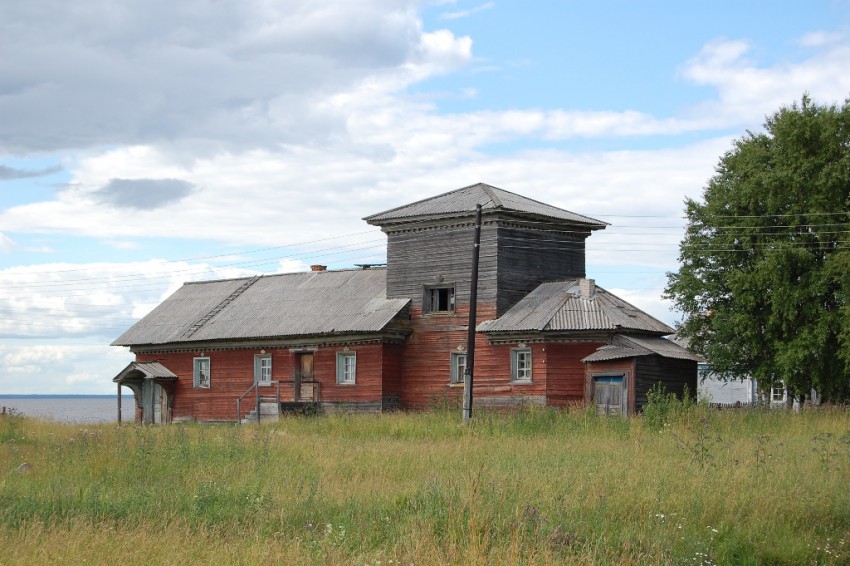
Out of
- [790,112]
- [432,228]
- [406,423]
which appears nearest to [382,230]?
[432,228]

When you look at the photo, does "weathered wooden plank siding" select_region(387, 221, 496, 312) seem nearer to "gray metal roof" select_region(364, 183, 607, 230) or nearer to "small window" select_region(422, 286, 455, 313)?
"small window" select_region(422, 286, 455, 313)

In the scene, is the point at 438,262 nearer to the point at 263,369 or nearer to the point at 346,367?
the point at 346,367

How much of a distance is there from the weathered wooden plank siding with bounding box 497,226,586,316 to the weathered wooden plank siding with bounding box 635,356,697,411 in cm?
620

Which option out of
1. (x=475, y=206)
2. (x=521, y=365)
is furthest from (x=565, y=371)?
(x=475, y=206)

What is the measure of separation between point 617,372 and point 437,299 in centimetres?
872

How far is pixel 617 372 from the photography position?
34.0 m

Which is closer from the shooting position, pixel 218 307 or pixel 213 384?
pixel 213 384

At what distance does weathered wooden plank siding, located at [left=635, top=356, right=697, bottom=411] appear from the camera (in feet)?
111

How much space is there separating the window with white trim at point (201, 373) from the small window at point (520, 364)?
15.3 metres

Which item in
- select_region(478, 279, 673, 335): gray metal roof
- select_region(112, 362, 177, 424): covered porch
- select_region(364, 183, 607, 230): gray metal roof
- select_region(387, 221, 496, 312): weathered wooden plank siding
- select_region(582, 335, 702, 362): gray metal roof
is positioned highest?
select_region(364, 183, 607, 230): gray metal roof

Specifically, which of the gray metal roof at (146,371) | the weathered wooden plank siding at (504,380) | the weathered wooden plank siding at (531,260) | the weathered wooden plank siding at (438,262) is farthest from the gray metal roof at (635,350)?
the gray metal roof at (146,371)

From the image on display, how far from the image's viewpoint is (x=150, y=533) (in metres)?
12.6

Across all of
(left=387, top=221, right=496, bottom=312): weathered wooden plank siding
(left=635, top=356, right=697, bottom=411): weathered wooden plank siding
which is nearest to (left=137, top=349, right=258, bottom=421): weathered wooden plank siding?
(left=387, top=221, right=496, bottom=312): weathered wooden plank siding

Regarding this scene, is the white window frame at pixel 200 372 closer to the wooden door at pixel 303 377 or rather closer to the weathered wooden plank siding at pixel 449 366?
the wooden door at pixel 303 377
